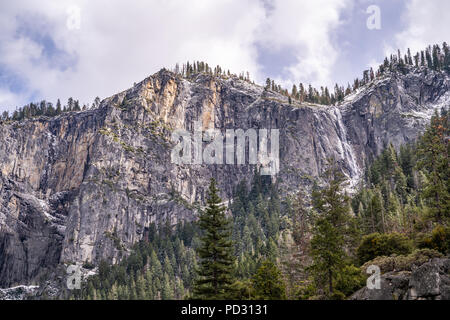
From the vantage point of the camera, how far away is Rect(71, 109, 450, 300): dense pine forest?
3553 centimetres

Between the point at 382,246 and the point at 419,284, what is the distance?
64.1 ft

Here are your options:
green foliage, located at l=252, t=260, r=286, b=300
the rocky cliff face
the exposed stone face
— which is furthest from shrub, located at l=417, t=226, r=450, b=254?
the rocky cliff face

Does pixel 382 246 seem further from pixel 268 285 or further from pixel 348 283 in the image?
pixel 268 285

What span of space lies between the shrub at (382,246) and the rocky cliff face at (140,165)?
376 feet

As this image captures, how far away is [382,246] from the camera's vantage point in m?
44.5

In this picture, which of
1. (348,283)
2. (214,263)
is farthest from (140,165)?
(348,283)

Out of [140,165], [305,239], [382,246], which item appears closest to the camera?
[382,246]

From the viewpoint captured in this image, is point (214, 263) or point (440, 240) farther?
point (440, 240)

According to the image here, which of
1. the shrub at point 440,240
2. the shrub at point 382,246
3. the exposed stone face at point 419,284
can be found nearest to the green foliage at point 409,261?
the shrub at point 440,240

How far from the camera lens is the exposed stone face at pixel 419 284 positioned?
24859 millimetres

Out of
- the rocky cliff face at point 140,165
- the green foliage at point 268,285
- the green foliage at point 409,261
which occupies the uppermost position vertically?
the rocky cliff face at point 140,165

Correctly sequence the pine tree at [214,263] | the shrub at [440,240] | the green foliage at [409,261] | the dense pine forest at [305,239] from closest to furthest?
the green foliage at [409,261] → the pine tree at [214,263] → the dense pine forest at [305,239] → the shrub at [440,240]

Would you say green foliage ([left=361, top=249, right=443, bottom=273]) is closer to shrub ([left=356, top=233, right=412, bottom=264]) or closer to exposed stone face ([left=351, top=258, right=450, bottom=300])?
exposed stone face ([left=351, top=258, right=450, bottom=300])

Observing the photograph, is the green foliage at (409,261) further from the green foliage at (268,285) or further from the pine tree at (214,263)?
the pine tree at (214,263)
